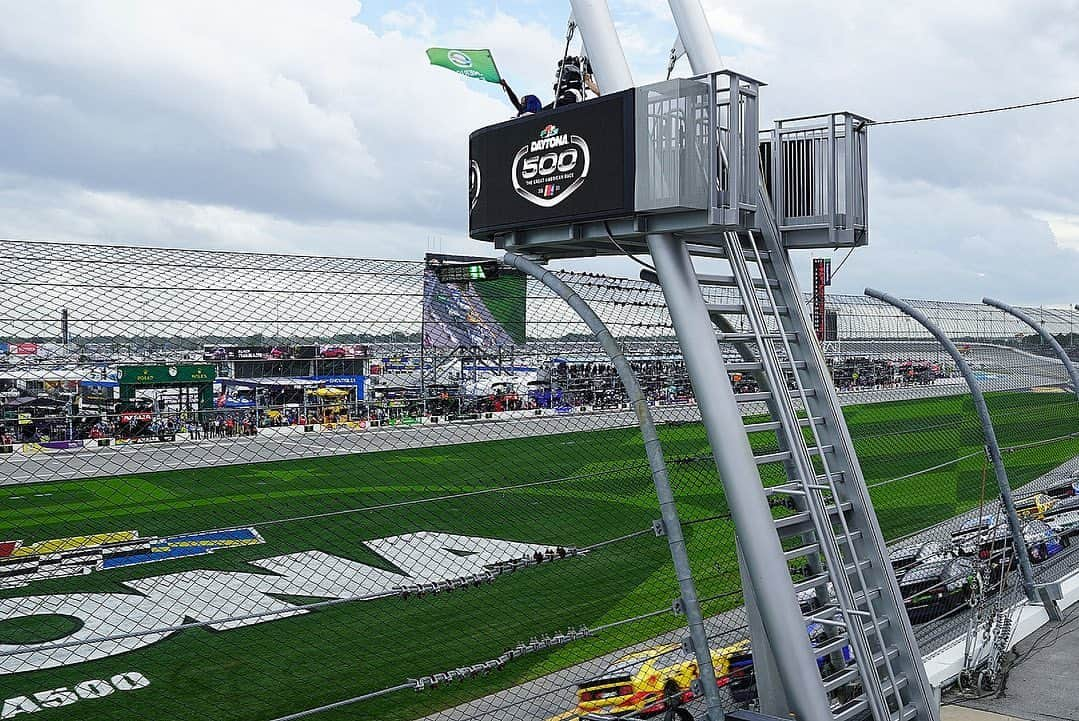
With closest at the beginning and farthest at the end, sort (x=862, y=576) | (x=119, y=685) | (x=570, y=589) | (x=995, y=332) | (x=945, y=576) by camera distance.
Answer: (x=862, y=576) < (x=945, y=576) < (x=119, y=685) < (x=570, y=589) < (x=995, y=332)

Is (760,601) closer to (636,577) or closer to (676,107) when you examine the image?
(676,107)

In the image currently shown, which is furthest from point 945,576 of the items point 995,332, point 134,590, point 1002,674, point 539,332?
point 134,590

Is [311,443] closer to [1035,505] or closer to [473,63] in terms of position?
[473,63]

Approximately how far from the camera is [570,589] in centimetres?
1353

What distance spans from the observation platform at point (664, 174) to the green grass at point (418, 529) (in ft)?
4.46

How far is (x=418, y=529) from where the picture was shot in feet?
59.5

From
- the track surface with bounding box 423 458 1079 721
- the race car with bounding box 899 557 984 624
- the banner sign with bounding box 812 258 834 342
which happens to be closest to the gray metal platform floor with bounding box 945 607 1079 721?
the track surface with bounding box 423 458 1079 721

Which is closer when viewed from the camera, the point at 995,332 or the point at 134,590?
the point at 134,590

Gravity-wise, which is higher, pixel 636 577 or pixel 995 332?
pixel 995 332

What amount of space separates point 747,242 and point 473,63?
1.90 metres

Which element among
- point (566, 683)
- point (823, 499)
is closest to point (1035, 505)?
point (566, 683)

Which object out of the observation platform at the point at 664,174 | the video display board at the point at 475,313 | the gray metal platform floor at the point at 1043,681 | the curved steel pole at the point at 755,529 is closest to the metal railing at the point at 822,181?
the observation platform at the point at 664,174

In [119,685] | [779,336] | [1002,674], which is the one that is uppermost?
[779,336]

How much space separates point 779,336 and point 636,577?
986 cm
